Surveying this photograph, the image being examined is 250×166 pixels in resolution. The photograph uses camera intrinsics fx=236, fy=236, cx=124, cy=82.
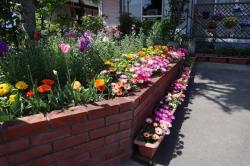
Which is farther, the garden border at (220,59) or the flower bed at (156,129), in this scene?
the garden border at (220,59)

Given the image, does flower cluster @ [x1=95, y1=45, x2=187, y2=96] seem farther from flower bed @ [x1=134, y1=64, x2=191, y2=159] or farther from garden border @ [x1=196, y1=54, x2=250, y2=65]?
garden border @ [x1=196, y1=54, x2=250, y2=65]

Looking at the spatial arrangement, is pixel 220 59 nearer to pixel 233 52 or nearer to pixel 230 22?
pixel 233 52

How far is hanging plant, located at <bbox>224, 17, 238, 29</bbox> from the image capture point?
298 inches

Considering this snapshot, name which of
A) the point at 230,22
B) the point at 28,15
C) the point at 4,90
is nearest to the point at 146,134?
the point at 4,90

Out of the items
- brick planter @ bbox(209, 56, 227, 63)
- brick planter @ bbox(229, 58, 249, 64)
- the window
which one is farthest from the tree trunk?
the window

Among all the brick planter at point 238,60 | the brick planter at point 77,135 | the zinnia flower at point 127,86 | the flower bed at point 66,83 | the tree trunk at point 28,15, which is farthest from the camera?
the brick planter at point 238,60

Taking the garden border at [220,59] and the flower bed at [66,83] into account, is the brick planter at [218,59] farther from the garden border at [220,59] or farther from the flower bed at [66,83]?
the flower bed at [66,83]

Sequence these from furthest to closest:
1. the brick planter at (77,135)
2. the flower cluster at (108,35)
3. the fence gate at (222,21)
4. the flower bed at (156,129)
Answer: the fence gate at (222,21) → the flower cluster at (108,35) → the flower bed at (156,129) → the brick planter at (77,135)

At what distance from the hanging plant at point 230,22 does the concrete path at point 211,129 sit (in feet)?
11.4

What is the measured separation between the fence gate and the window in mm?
2210

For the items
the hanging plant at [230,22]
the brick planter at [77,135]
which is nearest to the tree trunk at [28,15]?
the brick planter at [77,135]

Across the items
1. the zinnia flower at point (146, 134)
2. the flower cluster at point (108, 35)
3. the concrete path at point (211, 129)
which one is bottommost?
the concrete path at point (211, 129)

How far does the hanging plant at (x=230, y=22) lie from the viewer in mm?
7572

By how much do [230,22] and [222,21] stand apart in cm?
40
